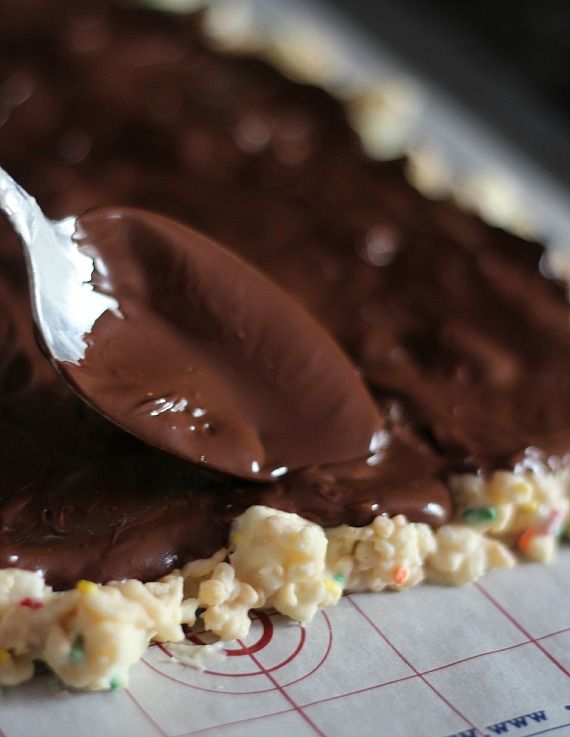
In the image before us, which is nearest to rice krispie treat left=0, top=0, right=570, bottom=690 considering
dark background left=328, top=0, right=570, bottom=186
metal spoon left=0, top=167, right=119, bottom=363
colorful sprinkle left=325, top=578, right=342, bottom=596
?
colorful sprinkle left=325, top=578, right=342, bottom=596

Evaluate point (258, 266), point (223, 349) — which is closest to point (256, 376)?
point (223, 349)

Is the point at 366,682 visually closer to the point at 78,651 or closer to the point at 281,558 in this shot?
the point at 281,558

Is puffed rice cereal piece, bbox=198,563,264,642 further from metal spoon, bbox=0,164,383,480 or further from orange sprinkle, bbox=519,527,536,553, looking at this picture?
orange sprinkle, bbox=519,527,536,553

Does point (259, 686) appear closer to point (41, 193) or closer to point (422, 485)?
point (422, 485)

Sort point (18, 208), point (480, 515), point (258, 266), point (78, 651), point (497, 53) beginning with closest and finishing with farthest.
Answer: point (78, 651), point (18, 208), point (480, 515), point (258, 266), point (497, 53)

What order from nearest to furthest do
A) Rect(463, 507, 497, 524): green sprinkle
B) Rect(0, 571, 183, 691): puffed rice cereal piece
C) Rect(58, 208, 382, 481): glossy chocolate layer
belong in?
Rect(0, 571, 183, 691): puffed rice cereal piece → Rect(58, 208, 382, 481): glossy chocolate layer → Rect(463, 507, 497, 524): green sprinkle

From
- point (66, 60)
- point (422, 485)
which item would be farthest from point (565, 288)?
point (66, 60)
